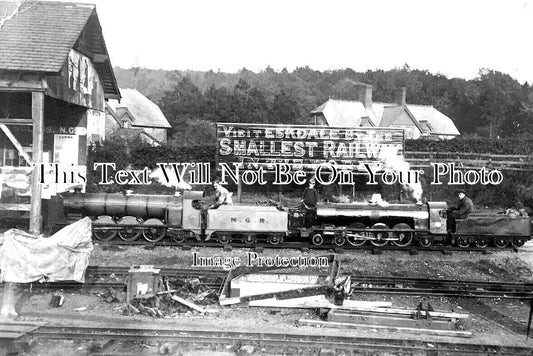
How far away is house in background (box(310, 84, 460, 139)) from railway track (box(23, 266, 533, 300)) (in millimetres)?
35809

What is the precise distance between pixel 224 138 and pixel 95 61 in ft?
19.9

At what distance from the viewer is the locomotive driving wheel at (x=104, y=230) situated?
1694cm

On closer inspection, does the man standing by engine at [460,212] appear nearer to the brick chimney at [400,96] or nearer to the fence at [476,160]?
the fence at [476,160]

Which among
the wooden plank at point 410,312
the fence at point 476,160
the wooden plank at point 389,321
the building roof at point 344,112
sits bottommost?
the wooden plank at point 389,321

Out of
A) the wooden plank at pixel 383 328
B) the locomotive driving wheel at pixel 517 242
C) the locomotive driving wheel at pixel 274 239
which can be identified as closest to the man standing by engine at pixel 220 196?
the locomotive driving wheel at pixel 274 239

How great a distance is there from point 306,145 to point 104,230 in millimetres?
8941

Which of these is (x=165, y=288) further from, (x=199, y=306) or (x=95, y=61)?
(x=95, y=61)

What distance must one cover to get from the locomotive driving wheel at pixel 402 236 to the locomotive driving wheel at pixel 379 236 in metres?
0.31

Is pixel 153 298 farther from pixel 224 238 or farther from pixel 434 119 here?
pixel 434 119

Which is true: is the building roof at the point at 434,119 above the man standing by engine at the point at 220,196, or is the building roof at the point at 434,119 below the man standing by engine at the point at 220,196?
above

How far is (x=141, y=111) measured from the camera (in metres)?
45.6

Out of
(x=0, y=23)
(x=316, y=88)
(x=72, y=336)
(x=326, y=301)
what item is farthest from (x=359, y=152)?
(x=316, y=88)

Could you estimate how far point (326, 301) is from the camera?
36.5 ft

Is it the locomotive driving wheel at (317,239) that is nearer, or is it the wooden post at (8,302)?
the wooden post at (8,302)
